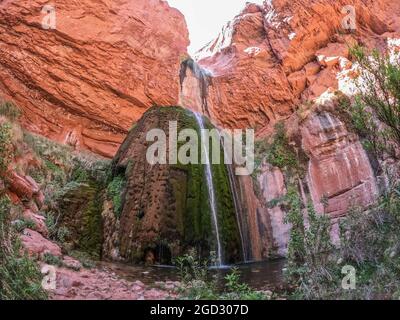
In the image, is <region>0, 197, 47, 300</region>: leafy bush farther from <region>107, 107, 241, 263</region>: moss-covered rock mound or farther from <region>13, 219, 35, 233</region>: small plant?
A: <region>107, 107, 241, 263</region>: moss-covered rock mound

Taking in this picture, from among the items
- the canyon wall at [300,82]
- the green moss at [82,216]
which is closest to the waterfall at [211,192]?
the canyon wall at [300,82]

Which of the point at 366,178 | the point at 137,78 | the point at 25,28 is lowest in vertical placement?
the point at 366,178

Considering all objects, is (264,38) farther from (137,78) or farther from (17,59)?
(17,59)

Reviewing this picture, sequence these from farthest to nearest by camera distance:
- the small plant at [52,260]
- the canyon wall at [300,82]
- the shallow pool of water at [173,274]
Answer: the canyon wall at [300,82] < the shallow pool of water at [173,274] < the small plant at [52,260]

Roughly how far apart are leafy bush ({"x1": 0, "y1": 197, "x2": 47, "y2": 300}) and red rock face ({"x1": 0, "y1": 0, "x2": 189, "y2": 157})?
13540 millimetres

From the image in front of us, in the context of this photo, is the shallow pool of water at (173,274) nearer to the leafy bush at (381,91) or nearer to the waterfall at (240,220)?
the waterfall at (240,220)

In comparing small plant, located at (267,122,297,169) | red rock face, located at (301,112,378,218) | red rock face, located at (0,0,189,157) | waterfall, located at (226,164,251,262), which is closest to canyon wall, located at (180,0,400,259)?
red rock face, located at (301,112,378,218)

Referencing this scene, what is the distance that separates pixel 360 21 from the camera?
20250 millimetres

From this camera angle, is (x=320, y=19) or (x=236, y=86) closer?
(x=320, y=19)

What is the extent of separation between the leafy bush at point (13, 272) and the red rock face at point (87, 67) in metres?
13.5

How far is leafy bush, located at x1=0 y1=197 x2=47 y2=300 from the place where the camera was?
448 cm

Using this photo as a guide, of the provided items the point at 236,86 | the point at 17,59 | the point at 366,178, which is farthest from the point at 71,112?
the point at 366,178

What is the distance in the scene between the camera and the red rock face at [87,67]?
17500 millimetres
